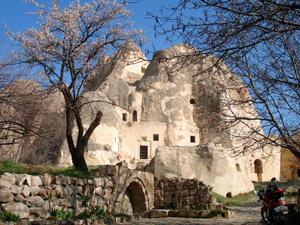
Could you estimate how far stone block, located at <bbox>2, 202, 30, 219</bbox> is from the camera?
729cm

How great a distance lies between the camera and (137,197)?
14477mm

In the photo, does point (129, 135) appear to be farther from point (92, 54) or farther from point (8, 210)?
point (8, 210)

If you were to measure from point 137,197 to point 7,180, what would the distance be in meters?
7.80

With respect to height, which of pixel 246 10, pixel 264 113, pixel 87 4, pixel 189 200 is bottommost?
pixel 189 200

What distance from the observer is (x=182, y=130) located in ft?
126

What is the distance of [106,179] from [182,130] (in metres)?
27.7

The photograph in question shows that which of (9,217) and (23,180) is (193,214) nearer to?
(23,180)

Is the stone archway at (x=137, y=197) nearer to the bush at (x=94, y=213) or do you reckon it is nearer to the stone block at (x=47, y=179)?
the bush at (x=94, y=213)

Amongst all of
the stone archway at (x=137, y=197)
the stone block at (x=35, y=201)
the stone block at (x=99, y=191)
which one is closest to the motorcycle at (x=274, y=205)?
the stone block at (x=99, y=191)

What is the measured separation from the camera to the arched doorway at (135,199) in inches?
559

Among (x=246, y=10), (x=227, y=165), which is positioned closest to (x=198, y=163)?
(x=227, y=165)

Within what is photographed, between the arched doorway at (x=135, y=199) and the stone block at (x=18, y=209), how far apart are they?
6.75 metres

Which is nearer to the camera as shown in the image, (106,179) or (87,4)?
(106,179)

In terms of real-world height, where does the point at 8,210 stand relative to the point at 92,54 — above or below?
below
